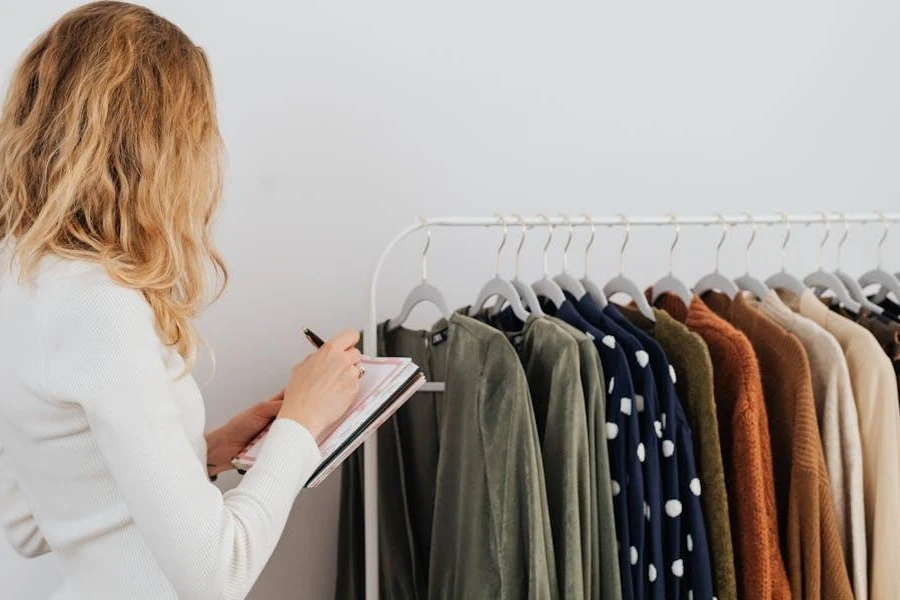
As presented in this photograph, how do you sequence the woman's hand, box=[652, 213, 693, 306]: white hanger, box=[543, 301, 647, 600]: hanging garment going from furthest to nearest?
box=[652, 213, 693, 306]: white hanger → box=[543, 301, 647, 600]: hanging garment → the woman's hand

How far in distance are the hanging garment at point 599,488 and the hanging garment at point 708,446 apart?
0.52ft

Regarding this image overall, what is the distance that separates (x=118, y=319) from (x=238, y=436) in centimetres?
53

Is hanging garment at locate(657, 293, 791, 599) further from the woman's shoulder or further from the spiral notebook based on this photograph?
the woman's shoulder

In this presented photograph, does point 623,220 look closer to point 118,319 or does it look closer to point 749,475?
point 749,475

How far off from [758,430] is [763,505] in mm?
108

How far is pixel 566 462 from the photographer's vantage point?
4.62 feet

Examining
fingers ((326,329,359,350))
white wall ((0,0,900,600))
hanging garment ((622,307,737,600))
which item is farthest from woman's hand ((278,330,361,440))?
white wall ((0,0,900,600))

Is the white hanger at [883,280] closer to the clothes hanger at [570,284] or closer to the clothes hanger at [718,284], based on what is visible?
the clothes hanger at [718,284]

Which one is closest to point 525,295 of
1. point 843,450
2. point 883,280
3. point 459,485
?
point 459,485

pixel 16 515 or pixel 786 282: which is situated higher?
pixel 786 282

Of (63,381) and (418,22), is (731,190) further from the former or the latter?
(63,381)

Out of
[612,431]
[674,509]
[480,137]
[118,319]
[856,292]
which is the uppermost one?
[480,137]

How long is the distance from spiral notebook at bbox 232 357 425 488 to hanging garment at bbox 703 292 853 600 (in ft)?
1.86

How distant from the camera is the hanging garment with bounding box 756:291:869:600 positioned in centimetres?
152
